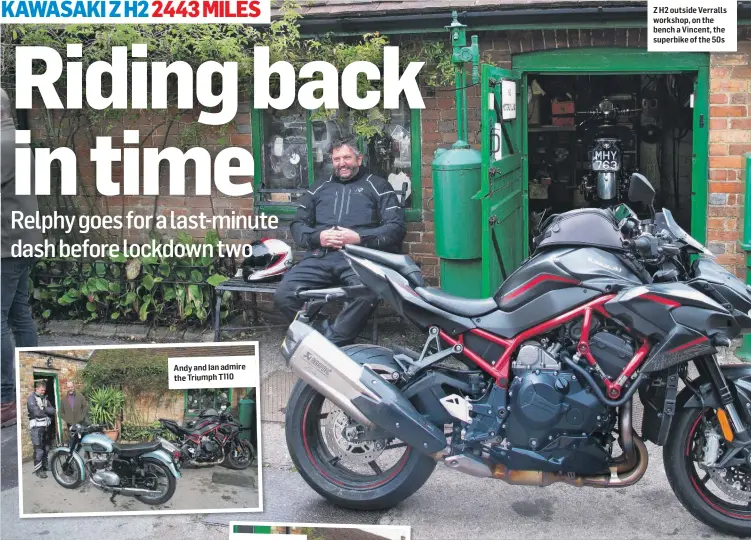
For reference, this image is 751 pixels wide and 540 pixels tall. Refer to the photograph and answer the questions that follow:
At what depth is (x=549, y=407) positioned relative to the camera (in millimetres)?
3912

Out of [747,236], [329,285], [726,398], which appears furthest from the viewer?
[329,285]

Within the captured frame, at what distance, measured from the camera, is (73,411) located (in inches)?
166

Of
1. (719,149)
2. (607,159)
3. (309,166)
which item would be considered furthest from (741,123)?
(309,166)

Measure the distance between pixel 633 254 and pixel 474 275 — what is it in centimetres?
225

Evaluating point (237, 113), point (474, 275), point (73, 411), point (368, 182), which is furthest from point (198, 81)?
point (73, 411)

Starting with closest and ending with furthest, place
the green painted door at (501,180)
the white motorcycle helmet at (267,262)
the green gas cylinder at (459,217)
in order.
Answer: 1. the green painted door at (501,180)
2. the green gas cylinder at (459,217)
3. the white motorcycle helmet at (267,262)

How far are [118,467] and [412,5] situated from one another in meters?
3.70

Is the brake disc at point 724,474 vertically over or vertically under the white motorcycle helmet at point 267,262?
under

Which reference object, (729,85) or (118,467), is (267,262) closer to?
(118,467)

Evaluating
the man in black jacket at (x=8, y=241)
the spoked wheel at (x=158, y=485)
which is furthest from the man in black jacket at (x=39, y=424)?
the man in black jacket at (x=8, y=241)

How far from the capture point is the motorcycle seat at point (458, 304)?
13.3 ft

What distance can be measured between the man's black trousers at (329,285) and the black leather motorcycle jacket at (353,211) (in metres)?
0.12

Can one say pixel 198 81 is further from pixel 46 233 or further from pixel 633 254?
pixel 633 254

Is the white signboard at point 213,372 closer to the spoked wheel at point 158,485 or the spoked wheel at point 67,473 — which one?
the spoked wheel at point 158,485
